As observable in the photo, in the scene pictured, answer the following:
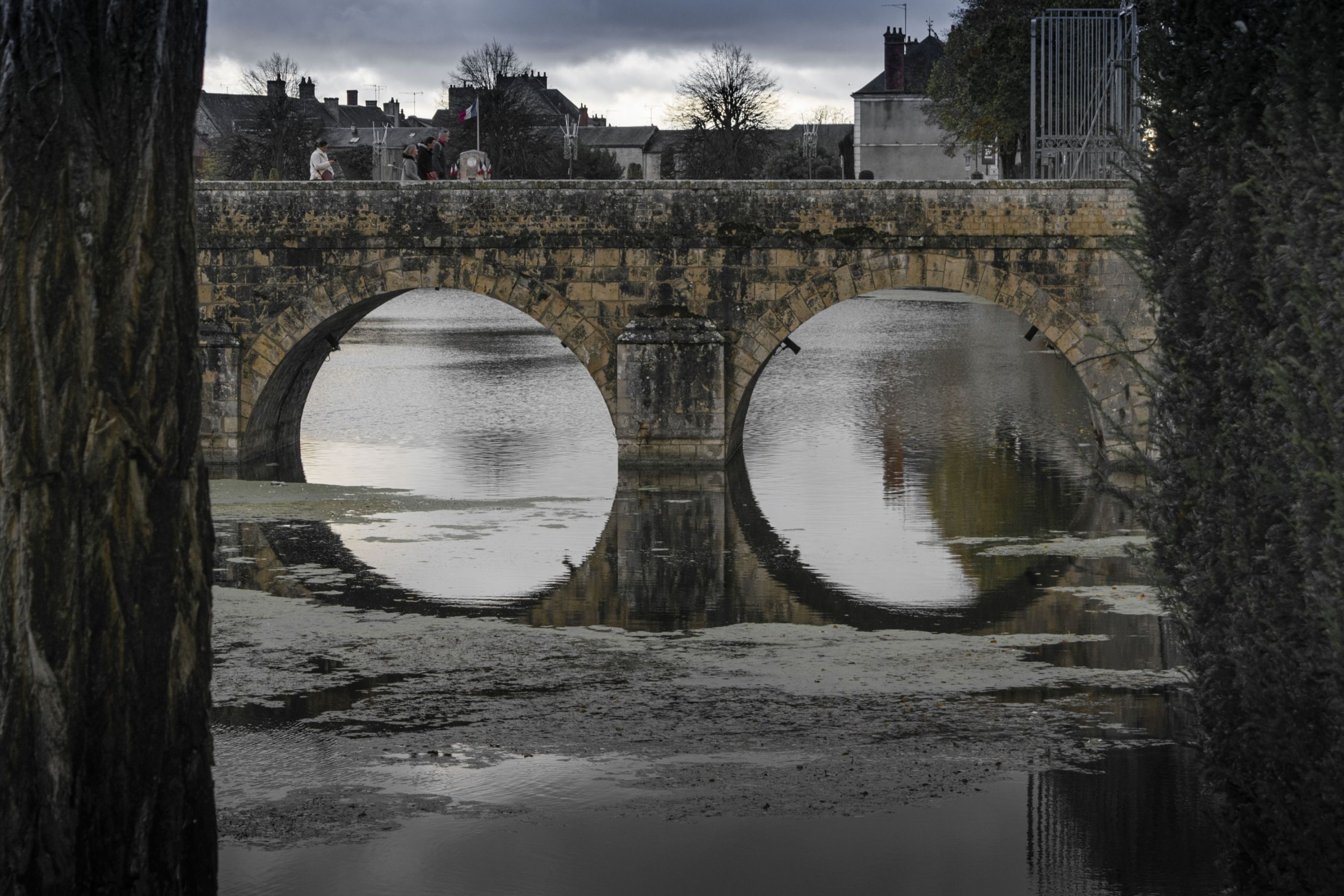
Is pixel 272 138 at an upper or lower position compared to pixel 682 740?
upper

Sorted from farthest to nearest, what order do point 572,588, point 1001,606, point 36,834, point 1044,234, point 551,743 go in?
1. point 1044,234
2. point 572,588
3. point 1001,606
4. point 551,743
5. point 36,834

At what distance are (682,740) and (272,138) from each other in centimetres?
5116

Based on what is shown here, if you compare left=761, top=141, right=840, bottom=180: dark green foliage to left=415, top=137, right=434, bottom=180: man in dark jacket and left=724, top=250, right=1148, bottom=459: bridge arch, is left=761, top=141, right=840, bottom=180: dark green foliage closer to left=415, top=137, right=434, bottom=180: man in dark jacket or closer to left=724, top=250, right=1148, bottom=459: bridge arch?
left=415, top=137, right=434, bottom=180: man in dark jacket

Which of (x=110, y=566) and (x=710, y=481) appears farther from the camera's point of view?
(x=710, y=481)

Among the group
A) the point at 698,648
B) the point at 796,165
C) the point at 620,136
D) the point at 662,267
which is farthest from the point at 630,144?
the point at 698,648

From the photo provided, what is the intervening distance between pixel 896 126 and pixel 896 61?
2.08 metres

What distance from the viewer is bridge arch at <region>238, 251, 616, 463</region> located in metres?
16.9

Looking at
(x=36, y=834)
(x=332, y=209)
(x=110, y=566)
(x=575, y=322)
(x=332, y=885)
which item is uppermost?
(x=332, y=209)

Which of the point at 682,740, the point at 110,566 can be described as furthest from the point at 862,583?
the point at 110,566

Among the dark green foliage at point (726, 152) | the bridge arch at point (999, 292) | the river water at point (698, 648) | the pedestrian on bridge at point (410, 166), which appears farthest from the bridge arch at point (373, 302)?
the dark green foliage at point (726, 152)

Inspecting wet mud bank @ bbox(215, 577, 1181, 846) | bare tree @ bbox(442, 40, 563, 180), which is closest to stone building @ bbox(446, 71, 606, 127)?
bare tree @ bbox(442, 40, 563, 180)

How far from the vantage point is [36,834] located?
13.8 ft

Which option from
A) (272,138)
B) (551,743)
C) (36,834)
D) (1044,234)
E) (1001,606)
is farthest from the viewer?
(272,138)

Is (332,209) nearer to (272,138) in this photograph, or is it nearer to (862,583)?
(862,583)
